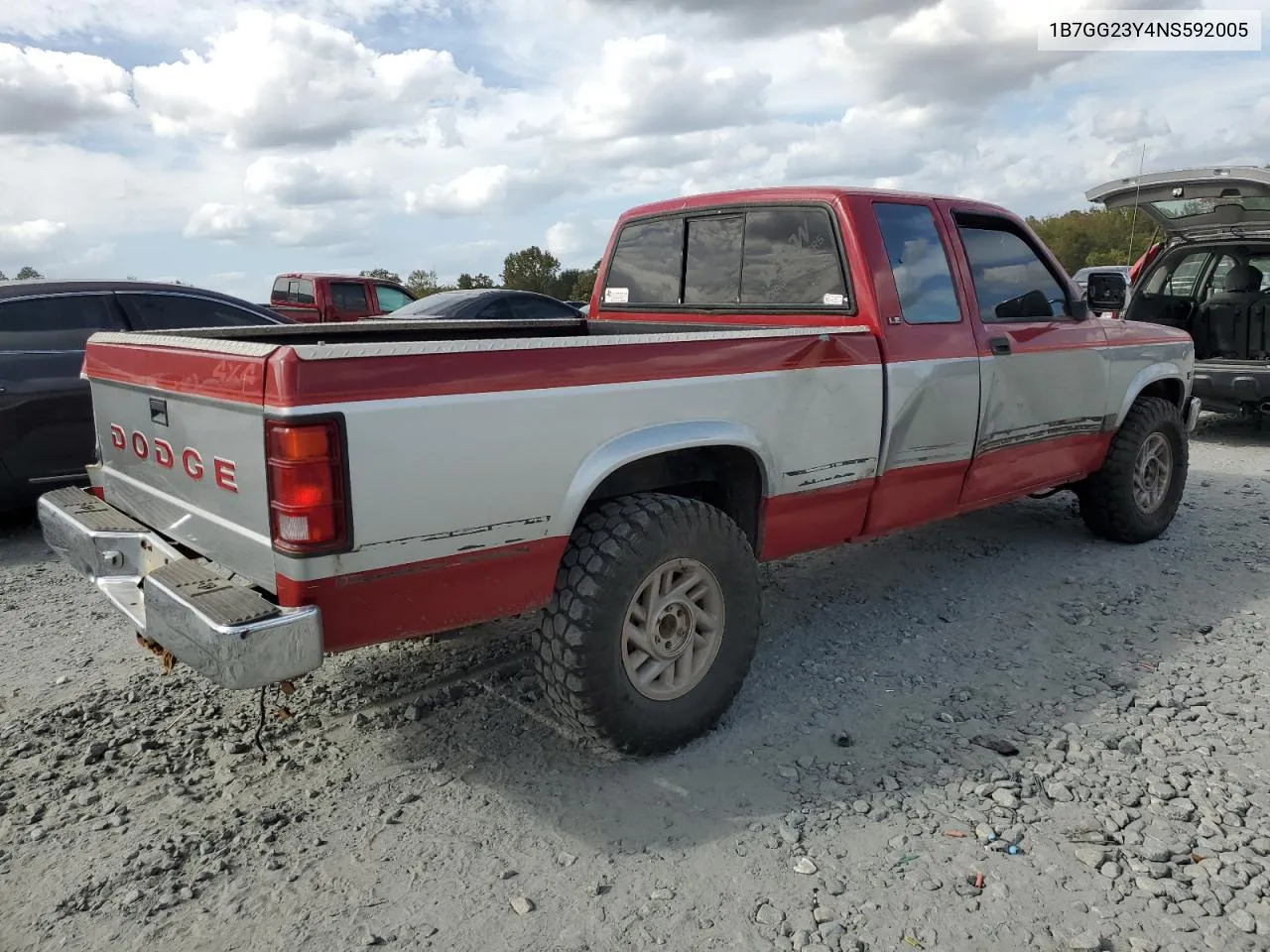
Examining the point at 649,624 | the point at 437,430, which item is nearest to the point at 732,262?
the point at 649,624

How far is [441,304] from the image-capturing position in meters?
10.8

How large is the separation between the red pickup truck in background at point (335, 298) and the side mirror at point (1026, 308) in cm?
1030

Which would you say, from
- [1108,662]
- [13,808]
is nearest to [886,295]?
[1108,662]

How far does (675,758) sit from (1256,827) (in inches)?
67.1

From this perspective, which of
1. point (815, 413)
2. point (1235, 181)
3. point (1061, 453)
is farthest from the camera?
point (1235, 181)

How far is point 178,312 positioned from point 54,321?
706 millimetres

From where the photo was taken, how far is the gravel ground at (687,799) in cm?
231

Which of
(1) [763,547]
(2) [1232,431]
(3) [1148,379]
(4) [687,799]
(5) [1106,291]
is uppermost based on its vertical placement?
(5) [1106,291]

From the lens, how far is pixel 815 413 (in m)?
3.38

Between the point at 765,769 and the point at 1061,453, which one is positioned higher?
the point at 1061,453

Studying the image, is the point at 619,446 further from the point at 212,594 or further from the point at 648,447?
the point at 212,594

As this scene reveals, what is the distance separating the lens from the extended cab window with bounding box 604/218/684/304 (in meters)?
4.48

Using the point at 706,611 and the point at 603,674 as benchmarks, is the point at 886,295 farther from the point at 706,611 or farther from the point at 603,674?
the point at 603,674

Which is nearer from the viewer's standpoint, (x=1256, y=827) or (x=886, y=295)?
(x=1256, y=827)
